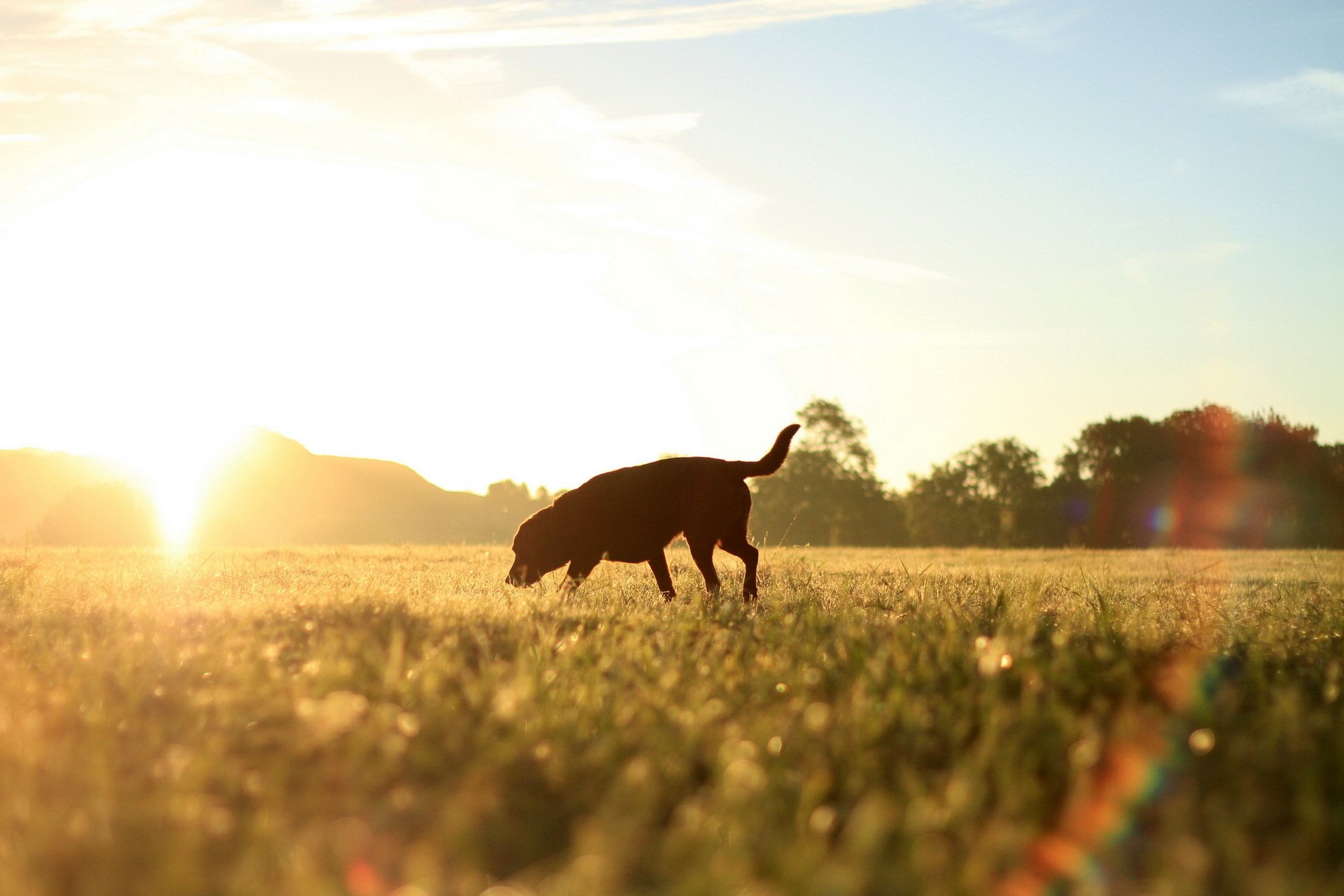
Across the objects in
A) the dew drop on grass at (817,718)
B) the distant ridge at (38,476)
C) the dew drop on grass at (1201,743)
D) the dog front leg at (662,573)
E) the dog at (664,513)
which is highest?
the distant ridge at (38,476)

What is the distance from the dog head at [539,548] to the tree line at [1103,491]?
36.9 m

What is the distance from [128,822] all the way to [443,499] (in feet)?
236

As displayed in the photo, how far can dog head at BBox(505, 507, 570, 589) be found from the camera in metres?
10.2

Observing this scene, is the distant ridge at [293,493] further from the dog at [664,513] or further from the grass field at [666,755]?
the grass field at [666,755]

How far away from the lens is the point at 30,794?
2912 millimetres

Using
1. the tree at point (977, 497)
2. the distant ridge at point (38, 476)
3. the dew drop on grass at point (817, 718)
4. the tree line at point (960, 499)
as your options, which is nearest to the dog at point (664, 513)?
the dew drop on grass at point (817, 718)

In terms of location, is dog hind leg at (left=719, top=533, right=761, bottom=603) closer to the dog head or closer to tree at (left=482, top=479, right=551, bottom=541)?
the dog head

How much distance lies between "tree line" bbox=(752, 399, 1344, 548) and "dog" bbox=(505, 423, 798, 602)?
3658 centimetres

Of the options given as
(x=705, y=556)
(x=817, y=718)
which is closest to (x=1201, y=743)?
(x=817, y=718)

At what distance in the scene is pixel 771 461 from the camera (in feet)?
31.3

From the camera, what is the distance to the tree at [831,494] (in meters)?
61.0

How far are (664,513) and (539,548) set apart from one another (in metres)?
1.55

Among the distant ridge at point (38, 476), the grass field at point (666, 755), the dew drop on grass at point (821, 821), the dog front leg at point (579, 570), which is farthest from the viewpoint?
the distant ridge at point (38, 476)

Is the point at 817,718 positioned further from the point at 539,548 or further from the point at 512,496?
the point at 512,496
